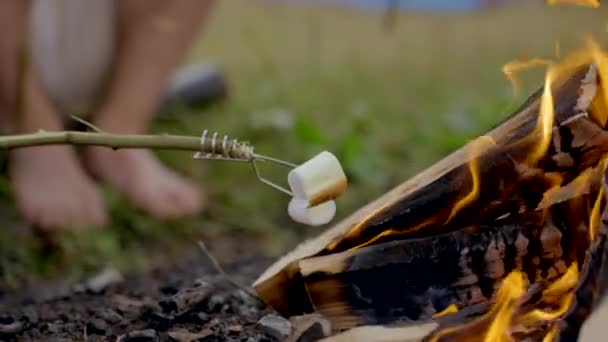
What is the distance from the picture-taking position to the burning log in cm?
131

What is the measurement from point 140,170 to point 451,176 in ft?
5.38

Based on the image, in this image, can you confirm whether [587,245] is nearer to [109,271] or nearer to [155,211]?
[109,271]

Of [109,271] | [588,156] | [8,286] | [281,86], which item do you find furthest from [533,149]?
[281,86]

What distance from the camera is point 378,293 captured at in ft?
4.45

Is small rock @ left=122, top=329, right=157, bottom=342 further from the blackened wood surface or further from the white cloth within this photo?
the white cloth

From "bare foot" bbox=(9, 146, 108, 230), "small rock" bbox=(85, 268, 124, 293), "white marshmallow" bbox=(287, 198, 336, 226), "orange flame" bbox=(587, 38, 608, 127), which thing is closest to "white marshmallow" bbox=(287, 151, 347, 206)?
"white marshmallow" bbox=(287, 198, 336, 226)

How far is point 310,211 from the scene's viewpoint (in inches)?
50.0

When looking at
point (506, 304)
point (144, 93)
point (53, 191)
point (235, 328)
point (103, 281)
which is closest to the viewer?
point (506, 304)

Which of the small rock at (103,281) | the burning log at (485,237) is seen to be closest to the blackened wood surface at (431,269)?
the burning log at (485,237)

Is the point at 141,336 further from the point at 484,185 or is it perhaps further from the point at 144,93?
the point at 144,93

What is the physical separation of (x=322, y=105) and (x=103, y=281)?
1.95 meters

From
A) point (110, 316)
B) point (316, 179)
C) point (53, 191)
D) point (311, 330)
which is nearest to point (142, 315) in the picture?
point (110, 316)

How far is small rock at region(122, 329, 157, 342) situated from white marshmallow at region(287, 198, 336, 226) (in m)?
0.29

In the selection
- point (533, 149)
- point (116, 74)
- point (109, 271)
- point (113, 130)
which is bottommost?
point (533, 149)
